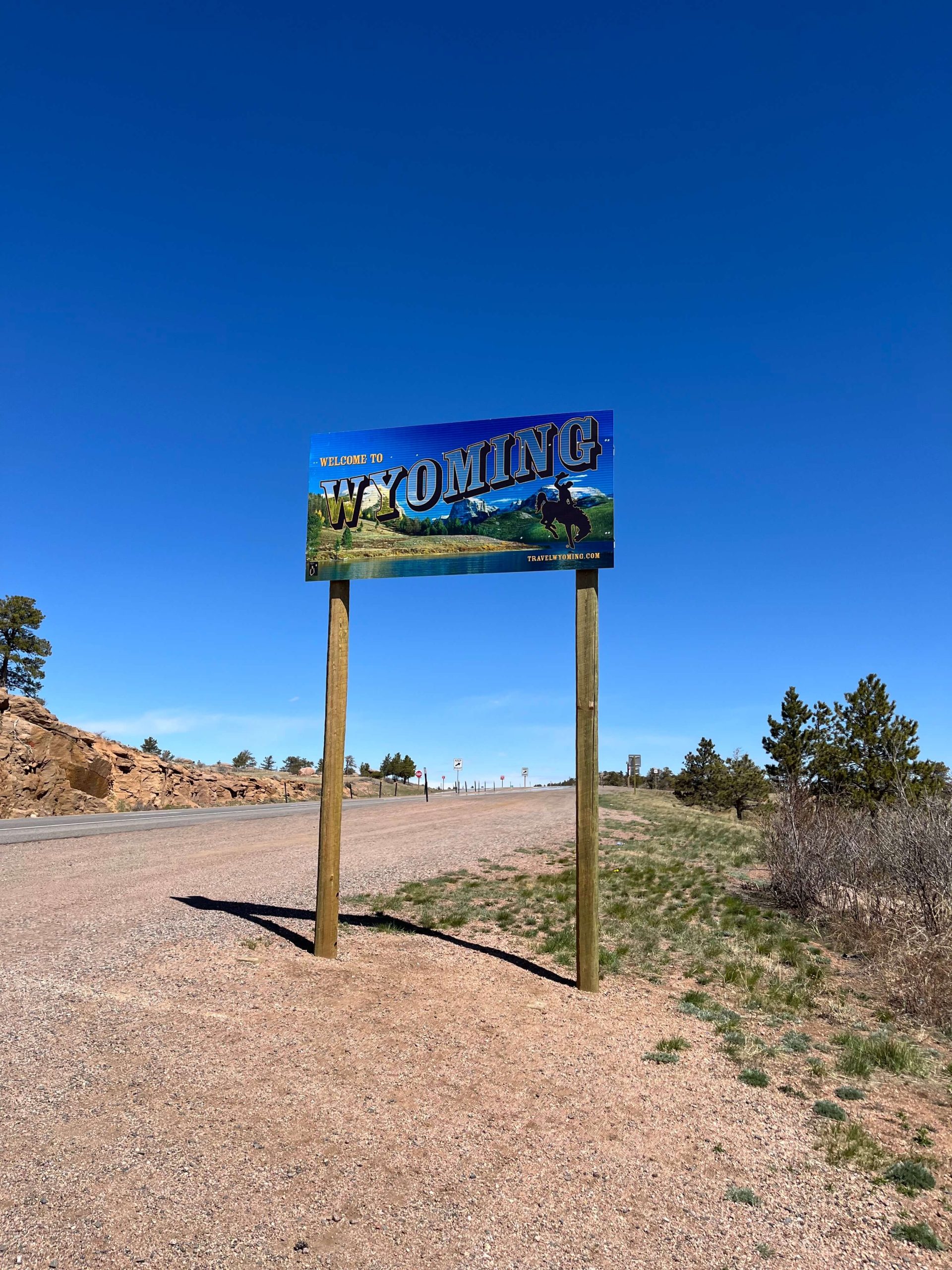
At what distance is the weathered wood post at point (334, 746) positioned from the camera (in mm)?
8094

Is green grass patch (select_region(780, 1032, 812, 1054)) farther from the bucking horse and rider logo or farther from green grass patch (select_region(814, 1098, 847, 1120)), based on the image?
the bucking horse and rider logo

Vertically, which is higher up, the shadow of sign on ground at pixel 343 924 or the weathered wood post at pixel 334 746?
the weathered wood post at pixel 334 746

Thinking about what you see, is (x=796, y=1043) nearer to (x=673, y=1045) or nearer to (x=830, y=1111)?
(x=673, y=1045)

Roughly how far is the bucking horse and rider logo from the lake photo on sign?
0.01 m

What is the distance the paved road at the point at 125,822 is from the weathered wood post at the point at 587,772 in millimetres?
13391

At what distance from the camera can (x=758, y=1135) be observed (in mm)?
4711

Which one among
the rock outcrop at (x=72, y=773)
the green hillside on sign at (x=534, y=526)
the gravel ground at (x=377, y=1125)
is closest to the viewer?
the gravel ground at (x=377, y=1125)

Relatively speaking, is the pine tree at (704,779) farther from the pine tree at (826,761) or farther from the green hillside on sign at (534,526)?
the green hillside on sign at (534,526)

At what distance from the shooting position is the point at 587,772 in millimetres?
7668

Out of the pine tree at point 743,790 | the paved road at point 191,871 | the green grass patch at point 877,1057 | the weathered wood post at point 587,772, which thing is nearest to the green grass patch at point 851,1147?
the green grass patch at point 877,1057

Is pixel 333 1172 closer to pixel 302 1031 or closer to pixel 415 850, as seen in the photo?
pixel 302 1031

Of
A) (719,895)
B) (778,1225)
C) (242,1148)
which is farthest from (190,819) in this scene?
(778,1225)

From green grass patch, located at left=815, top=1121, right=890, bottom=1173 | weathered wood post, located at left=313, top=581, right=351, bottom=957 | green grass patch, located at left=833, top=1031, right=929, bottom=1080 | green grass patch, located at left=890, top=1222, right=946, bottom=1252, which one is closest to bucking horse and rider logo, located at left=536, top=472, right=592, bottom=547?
weathered wood post, located at left=313, top=581, right=351, bottom=957

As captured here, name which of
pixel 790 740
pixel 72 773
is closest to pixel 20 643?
pixel 72 773
